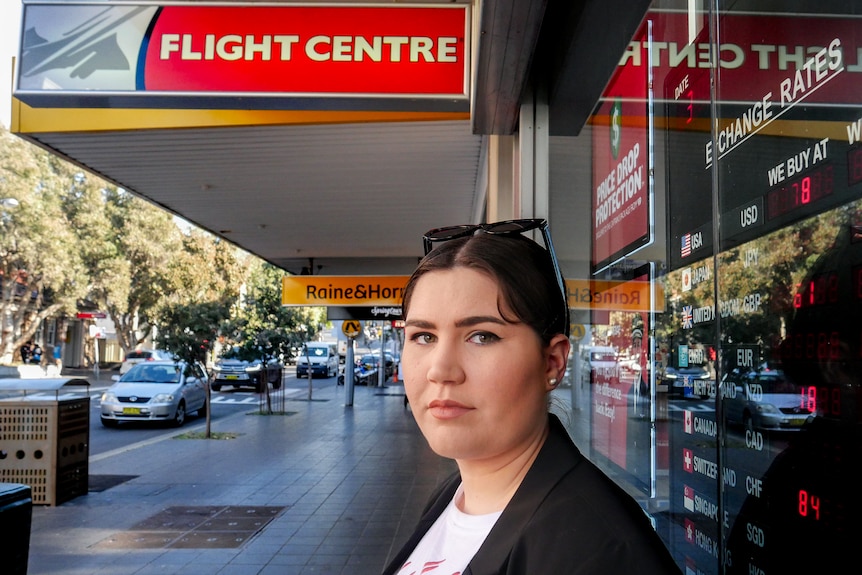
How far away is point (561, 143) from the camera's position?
12.1 ft

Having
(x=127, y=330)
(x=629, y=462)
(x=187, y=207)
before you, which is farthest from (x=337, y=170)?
(x=127, y=330)

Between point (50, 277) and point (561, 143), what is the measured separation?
33.0 meters

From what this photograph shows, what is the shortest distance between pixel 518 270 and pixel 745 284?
58 cm

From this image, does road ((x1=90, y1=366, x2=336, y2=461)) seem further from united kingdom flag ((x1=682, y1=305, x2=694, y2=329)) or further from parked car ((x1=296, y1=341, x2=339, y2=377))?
parked car ((x1=296, y1=341, x2=339, y2=377))

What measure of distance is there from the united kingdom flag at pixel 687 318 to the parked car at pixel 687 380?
11 cm

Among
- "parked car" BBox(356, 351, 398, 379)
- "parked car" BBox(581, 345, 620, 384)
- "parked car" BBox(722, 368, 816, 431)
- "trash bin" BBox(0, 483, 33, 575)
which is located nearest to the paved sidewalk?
"trash bin" BBox(0, 483, 33, 575)

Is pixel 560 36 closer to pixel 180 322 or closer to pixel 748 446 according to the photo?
pixel 748 446

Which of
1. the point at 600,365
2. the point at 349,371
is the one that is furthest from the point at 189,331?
the point at 600,365

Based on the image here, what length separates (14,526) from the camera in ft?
10.4

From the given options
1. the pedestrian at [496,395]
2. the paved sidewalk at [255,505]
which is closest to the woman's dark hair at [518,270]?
the pedestrian at [496,395]

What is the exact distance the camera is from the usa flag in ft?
6.29

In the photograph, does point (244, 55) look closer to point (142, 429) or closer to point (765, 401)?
point (765, 401)

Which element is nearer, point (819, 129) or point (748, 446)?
point (819, 129)

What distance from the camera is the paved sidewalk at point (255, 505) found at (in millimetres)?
5914
